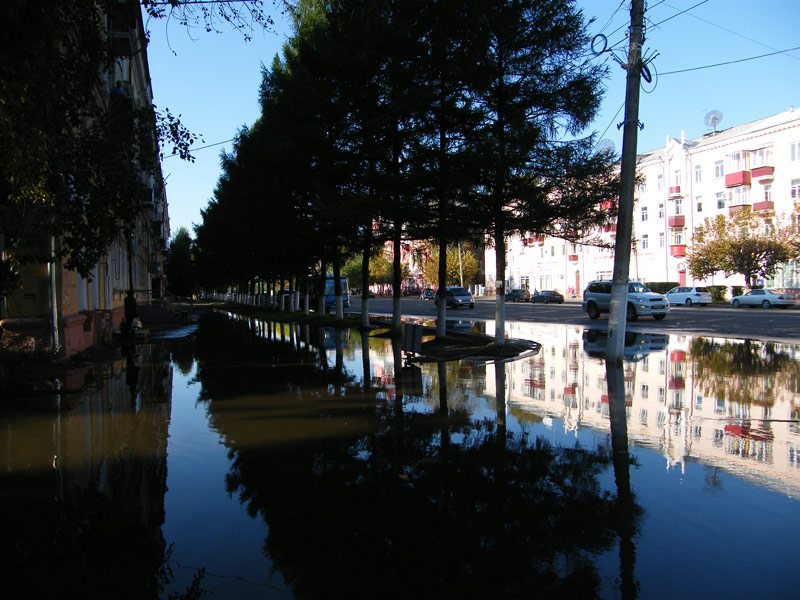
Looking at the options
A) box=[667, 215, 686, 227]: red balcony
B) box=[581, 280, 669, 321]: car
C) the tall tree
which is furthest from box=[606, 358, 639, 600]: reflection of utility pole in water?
box=[667, 215, 686, 227]: red balcony

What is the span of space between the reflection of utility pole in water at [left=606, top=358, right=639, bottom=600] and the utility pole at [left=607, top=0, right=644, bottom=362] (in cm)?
369

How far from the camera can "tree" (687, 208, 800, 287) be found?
154 ft

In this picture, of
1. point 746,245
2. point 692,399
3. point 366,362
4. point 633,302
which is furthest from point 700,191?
point 692,399

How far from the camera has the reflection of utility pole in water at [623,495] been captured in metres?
3.61

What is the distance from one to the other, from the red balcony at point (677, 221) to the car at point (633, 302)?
115 ft

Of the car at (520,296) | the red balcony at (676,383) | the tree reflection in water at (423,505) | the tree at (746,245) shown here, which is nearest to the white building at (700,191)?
the tree at (746,245)

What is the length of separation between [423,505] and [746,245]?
50.8 meters

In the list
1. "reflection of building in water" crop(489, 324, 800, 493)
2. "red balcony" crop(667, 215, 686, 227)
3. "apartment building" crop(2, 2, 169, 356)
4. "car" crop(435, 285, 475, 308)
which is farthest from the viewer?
"red balcony" crop(667, 215, 686, 227)

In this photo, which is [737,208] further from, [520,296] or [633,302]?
[633,302]

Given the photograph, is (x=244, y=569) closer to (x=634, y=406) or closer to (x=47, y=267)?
(x=634, y=406)

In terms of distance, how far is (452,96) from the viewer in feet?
56.2

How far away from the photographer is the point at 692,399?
30.5ft

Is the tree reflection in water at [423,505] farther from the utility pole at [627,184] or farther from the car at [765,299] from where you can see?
the car at [765,299]

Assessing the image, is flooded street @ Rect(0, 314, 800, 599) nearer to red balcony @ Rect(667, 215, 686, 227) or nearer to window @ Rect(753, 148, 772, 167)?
window @ Rect(753, 148, 772, 167)
